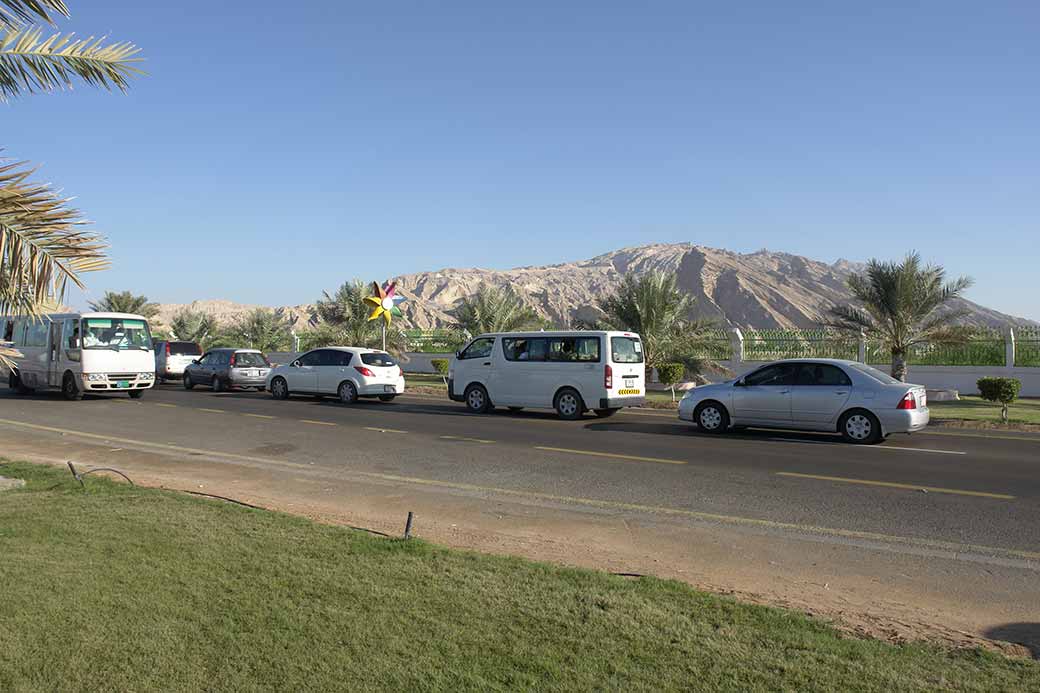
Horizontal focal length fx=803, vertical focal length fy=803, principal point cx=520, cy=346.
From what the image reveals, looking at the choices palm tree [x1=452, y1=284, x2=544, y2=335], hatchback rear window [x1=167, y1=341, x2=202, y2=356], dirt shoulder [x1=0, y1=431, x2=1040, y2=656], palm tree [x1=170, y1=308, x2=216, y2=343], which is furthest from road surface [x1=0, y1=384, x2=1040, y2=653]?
palm tree [x1=170, y1=308, x2=216, y2=343]

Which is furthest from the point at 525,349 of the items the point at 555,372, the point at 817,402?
the point at 817,402

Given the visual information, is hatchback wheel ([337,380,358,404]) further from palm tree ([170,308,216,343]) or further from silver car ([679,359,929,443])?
palm tree ([170,308,216,343])

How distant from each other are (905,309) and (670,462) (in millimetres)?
15169

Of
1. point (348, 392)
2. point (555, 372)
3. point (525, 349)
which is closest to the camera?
point (555, 372)

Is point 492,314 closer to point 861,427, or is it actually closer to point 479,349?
point 479,349

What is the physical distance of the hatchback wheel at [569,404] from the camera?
18.4 meters

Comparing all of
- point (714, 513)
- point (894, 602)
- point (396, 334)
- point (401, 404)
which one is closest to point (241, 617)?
point (894, 602)

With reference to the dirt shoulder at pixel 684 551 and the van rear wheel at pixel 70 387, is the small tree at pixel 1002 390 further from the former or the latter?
the van rear wheel at pixel 70 387

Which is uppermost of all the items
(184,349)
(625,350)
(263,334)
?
(263,334)

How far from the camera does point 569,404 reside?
731 inches

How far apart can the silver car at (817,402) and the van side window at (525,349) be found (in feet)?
14.3

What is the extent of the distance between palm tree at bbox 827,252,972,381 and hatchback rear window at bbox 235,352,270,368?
19.9 meters

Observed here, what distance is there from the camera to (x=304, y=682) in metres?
3.74

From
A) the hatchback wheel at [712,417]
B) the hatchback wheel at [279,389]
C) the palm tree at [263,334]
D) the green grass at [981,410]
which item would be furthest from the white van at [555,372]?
the palm tree at [263,334]
